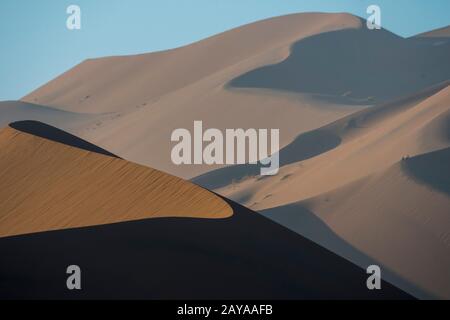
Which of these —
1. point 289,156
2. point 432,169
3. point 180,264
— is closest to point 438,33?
point 289,156

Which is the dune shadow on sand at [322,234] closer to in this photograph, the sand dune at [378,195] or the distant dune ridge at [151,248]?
the sand dune at [378,195]

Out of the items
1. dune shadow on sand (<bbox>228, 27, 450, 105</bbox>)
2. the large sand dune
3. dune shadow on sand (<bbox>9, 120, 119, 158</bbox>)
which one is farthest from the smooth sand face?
dune shadow on sand (<bbox>228, 27, 450, 105</bbox>)

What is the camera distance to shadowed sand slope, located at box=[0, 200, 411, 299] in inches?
593

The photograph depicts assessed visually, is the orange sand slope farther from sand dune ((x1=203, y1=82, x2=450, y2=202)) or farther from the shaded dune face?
the shaded dune face

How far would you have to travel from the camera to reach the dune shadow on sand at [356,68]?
81125mm

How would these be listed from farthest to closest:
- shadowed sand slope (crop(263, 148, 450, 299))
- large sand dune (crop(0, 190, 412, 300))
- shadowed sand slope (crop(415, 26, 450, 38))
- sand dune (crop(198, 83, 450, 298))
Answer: shadowed sand slope (crop(415, 26, 450, 38)) < sand dune (crop(198, 83, 450, 298)) < shadowed sand slope (crop(263, 148, 450, 299)) < large sand dune (crop(0, 190, 412, 300))

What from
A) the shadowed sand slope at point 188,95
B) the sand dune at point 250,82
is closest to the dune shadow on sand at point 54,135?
the sand dune at point 250,82

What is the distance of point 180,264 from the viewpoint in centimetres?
1605

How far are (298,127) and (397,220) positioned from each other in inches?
1091

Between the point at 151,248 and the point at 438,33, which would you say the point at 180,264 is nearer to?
the point at 151,248

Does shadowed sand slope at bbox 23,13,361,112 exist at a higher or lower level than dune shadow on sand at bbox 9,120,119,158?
higher

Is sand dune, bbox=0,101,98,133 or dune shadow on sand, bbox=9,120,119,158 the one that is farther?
sand dune, bbox=0,101,98,133

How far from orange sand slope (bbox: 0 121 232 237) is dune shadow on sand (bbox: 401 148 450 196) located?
19673 millimetres
